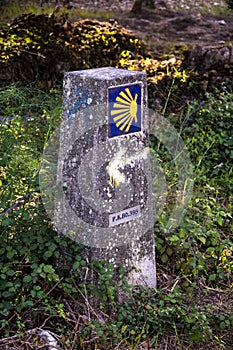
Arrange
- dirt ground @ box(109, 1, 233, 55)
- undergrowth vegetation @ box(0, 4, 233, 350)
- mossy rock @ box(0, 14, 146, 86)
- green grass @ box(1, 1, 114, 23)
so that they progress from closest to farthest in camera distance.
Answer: undergrowth vegetation @ box(0, 4, 233, 350) < mossy rock @ box(0, 14, 146, 86) < dirt ground @ box(109, 1, 233, 55) < green grass @ box(1, 1, 114, 23)

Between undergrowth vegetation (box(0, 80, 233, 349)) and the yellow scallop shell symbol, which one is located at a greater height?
the yellow scallop shell symbol

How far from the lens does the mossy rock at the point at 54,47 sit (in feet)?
18.4

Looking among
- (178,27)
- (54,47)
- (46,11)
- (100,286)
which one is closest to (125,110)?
(100,286)

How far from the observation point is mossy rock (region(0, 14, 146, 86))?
5613 mm

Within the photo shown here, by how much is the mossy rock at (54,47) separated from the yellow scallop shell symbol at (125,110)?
275 centimetres

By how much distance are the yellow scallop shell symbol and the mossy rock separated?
108 inches

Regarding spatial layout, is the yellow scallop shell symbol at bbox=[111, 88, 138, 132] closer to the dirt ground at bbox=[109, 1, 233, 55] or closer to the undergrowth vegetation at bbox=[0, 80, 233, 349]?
the undergrowth vegetation at bbox=[0, 80, 233, 349]

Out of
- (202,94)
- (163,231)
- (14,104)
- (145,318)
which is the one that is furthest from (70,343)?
(202,94)

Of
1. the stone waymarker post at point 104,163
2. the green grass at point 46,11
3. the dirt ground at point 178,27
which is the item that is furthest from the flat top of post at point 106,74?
the green grass at point 46,11

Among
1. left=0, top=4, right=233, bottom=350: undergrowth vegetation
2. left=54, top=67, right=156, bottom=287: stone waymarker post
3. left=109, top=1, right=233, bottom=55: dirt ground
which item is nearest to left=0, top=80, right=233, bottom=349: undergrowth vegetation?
left=0, top=4, right=233, bottom=350: undergrowth vegetation

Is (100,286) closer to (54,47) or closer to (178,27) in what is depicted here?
(54,47)

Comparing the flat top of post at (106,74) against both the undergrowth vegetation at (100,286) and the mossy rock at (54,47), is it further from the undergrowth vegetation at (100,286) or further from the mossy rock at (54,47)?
the mossy rock at (54,47)

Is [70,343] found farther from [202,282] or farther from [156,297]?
[202,282]

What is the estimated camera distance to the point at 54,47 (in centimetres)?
572
